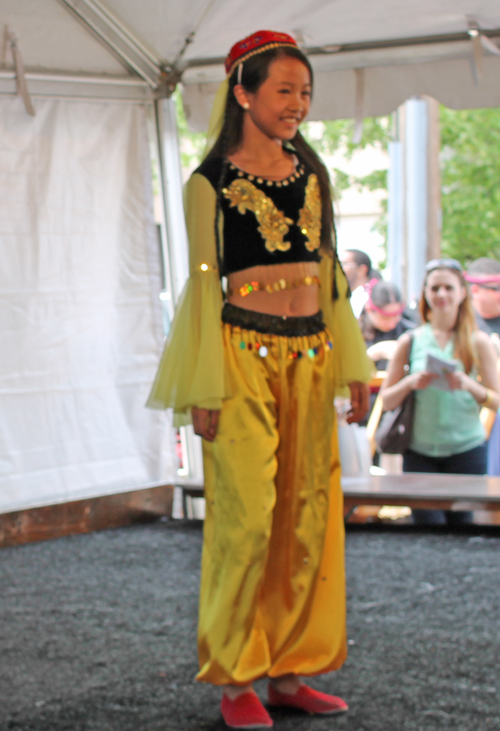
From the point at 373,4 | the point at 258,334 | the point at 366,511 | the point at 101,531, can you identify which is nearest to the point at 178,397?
the point at 258,334

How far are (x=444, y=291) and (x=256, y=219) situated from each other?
2.17m

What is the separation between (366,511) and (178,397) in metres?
3.19

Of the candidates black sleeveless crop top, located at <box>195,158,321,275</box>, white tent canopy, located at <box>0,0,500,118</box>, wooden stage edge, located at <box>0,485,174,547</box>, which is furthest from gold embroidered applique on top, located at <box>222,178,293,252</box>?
wooden stage edge, located at <box>0,485,174,547</box>

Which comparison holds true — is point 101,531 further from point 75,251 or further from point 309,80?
point 309,80

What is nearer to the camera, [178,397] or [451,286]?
[178,397]

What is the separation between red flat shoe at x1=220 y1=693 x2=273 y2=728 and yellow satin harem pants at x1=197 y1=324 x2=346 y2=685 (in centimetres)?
7

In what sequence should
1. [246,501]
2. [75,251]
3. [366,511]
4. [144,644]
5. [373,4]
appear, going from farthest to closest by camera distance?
[366,511], [75,251], [373,4], [144,644], [246,501]

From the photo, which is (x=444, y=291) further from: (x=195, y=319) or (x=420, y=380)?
(x=195, y=319)

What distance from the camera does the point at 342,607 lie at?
2.23 metres

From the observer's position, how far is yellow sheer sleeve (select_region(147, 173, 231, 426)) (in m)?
2.10

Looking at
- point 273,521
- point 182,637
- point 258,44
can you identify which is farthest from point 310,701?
point 258,44

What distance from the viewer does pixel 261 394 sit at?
211 centimetres

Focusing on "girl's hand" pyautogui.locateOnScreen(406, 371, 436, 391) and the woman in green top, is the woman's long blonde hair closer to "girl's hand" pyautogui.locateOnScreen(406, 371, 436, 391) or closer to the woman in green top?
the woman in green top

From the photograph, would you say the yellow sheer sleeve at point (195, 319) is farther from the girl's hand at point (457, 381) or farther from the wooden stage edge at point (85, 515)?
the wooden stage edge at point (85, 515)
